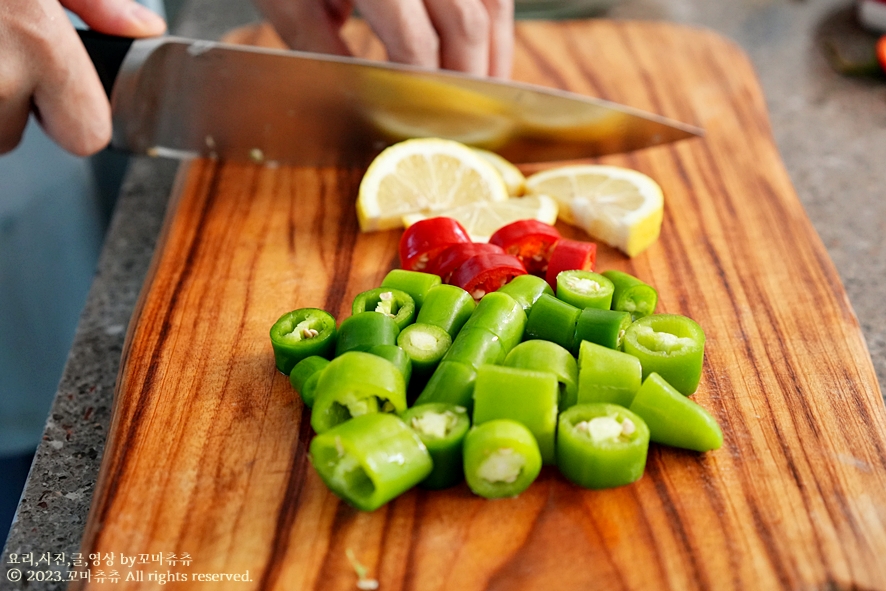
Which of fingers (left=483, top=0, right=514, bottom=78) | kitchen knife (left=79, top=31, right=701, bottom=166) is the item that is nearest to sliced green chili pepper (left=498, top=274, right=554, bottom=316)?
kitchen knife (left=79, top=31, right=701, bottom=166)

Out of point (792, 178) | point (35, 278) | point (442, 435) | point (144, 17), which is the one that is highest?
point (144, 17)

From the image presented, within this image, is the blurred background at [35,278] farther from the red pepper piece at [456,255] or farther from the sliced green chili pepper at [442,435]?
the sliced green chili pepper at [442,435]

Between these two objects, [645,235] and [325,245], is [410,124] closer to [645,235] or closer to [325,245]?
[325,245]

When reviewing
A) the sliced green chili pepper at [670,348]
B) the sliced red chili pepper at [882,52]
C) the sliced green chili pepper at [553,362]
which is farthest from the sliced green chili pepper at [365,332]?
the sliced red chili pepper at [882,52]

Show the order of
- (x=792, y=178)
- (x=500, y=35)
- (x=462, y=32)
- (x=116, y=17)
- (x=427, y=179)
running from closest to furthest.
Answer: (x=116, y=17), (x=427, y=179), (x=462, y=32), (x=500, y=35), (x=792, y=178)

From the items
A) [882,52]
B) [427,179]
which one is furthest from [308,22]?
[882,52]

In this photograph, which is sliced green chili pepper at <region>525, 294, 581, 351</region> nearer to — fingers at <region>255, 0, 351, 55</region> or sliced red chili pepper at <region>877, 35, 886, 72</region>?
fingers at <region>255, 0, 351, 55</region>

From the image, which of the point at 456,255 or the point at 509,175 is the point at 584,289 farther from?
the point at 509,175
